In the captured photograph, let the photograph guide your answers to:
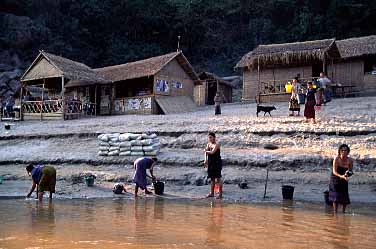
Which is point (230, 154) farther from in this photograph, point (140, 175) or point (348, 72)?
point (348, 72)

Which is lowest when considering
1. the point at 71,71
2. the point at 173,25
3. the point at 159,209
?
the point at 159,209

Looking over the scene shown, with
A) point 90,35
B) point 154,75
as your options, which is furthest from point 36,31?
point 154,75

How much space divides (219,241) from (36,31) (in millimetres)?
42281

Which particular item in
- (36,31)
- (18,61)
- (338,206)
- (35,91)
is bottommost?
(338,206)

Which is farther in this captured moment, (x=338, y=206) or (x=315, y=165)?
(x=315, y=165)

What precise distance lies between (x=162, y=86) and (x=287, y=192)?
1851cm

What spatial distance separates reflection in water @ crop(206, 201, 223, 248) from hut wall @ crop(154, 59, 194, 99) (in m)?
18.8

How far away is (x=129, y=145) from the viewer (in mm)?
15484

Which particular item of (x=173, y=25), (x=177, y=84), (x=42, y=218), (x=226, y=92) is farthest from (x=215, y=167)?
(x=173, y=25)

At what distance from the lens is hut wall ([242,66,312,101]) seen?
91.9 ft

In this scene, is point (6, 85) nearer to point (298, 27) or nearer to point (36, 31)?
point (36, 31)

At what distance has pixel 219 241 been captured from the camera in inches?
236

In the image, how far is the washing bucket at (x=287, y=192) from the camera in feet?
34.1

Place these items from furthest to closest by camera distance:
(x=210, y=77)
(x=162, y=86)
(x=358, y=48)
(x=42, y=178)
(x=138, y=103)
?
1. (x=210, y=77)
2. (x=138, y=103)
3. (x=162, y=86)
4. (x=358, y=48)
5. (x=42, y=178)
